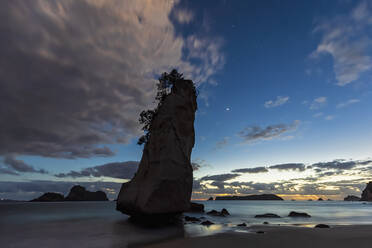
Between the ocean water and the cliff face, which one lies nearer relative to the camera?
the ocean water

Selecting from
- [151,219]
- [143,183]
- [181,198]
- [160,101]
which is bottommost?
[151,219]

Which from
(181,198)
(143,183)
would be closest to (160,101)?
(143,183)

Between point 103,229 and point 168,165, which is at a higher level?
point 168,165

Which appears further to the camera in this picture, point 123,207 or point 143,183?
point 123,207

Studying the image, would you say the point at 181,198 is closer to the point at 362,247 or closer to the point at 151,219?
the point at 151,219

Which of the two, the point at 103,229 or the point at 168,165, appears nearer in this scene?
the point at 168,165

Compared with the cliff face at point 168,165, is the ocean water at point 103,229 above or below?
below

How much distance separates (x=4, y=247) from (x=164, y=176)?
431 inches

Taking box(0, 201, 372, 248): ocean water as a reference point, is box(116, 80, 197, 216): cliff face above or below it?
above

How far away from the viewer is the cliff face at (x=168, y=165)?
53.4 feet

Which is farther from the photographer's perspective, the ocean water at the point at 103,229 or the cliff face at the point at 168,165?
the cliff face at the point at 168,165

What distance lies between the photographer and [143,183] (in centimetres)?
1786

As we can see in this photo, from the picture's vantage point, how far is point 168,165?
17.3 metres

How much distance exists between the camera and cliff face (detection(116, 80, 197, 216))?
1628cm
